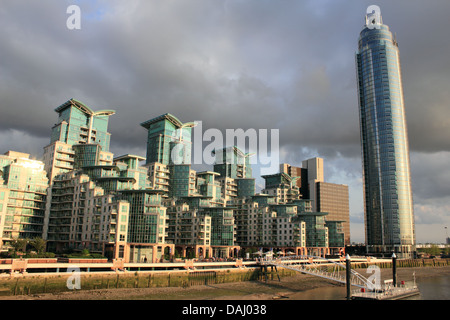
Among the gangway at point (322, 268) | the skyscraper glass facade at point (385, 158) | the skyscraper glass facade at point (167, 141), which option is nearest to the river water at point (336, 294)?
the gangway at point (322, 268)

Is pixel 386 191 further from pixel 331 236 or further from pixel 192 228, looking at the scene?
pixel 192 228

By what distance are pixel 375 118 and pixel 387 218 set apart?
5218 cm

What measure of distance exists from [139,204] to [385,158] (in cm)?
13673

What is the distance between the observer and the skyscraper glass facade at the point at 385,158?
185875mm

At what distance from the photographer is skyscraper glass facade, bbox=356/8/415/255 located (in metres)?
186

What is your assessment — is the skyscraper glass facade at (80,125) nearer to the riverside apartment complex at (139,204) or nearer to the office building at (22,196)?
the riverside apartment complex at (139,204)

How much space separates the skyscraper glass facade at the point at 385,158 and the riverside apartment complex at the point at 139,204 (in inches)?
1100

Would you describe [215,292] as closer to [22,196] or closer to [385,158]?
[22,196]

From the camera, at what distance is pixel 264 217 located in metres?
166

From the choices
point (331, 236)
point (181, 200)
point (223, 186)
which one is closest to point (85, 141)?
point (181, 200)

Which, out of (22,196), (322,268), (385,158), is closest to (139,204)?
(22,196)

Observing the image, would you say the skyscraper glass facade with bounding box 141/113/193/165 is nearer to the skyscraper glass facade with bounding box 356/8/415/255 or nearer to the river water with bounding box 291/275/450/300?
the skyscraper glass facade with bounding box 356/8/415/255

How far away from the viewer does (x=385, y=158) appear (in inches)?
7436

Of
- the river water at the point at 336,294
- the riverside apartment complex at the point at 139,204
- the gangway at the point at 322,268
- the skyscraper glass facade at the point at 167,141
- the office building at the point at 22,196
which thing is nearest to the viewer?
the river water at the point at 336,294
